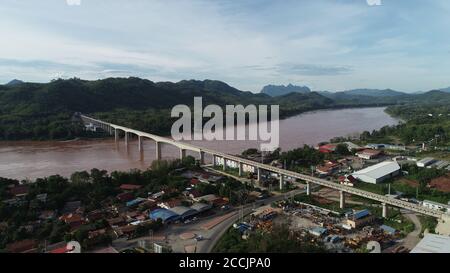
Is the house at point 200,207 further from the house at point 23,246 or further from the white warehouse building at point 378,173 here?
the white warehouse building at point 378,173

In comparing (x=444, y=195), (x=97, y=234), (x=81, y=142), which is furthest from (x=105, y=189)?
(x=81, y=142)

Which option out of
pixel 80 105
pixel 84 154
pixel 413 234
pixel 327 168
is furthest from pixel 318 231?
pixel 80 105

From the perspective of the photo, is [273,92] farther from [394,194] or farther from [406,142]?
[394,194]

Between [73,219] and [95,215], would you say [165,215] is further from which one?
[73,219]

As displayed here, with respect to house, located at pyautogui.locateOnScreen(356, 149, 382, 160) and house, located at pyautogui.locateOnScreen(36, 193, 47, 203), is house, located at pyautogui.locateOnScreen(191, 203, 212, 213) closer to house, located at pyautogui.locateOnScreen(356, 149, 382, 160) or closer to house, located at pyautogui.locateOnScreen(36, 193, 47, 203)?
house, located at pyautogui.locateOnScreen(36, 193, 47, 203)

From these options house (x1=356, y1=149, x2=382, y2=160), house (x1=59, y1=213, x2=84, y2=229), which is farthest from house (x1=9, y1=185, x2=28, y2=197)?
house (x1=356, y1=149, x2=382, y2=160)

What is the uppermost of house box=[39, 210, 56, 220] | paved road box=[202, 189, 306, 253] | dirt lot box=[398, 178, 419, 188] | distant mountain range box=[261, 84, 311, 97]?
distant mountain range box=[261, 84, 311, 97]
